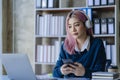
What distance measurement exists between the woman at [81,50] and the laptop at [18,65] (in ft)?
1.57

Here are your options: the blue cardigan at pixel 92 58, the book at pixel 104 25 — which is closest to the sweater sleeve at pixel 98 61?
the blue cardigan at pixel 92 58

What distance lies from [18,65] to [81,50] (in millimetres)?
784

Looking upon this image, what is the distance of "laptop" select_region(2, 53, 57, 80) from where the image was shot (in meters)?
2.12

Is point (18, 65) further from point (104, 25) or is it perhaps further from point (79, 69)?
point (104, 25)

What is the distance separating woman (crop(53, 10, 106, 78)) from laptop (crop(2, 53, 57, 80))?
1.57 ft

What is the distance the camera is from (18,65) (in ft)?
6.97

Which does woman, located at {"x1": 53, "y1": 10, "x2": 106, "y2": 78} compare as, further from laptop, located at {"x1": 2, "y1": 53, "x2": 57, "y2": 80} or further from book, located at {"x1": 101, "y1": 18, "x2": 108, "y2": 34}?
book, located at {"x1": 101, "y1": 18, "x2": 108, "y2": 34}

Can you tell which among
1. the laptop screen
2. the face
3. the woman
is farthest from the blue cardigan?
the laptop screen

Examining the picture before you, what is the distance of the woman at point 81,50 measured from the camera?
101 inches

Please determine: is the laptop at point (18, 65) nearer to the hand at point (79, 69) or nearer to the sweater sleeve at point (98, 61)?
the hand at point (79, 69)

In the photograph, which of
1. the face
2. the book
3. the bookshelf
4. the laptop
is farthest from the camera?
the bookshelf

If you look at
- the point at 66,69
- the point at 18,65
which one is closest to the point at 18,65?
the point at 18,65

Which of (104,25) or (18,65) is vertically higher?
(104,25)

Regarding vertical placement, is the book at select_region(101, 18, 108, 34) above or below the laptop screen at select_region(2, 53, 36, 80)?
above
